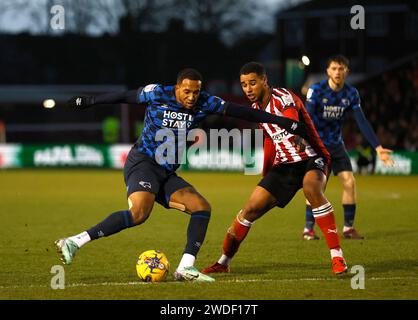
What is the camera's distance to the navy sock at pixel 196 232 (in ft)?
28.7

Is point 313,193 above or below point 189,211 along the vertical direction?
above

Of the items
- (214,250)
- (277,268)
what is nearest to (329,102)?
(214,250)

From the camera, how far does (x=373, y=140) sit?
10.6 meters

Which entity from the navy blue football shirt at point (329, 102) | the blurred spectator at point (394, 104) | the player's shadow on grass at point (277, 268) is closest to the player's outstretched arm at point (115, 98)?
the player's shadow on grass at point (277, 268)

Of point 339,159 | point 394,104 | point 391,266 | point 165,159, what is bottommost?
point 391,266

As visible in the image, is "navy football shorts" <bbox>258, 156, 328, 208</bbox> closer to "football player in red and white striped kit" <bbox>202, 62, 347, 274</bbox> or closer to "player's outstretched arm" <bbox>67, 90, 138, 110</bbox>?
"football player in red and white striped kit" <bbox>202, 62, 347, 274</bbox>

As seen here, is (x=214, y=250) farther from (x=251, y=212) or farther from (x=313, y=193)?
(x=313, y=193)

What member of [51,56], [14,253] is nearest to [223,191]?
[14,253]

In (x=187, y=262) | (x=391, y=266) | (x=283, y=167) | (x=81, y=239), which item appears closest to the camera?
(x=81, y=239)

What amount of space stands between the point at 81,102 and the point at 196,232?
67.7 inches

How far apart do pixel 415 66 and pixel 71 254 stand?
27.7 meters

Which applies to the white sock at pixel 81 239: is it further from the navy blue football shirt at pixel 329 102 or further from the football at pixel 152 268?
the navy blue football shirt at pixel 329 102

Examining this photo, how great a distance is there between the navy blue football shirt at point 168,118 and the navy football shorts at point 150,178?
8 centimetres

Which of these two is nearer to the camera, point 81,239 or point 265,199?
point 81,239
